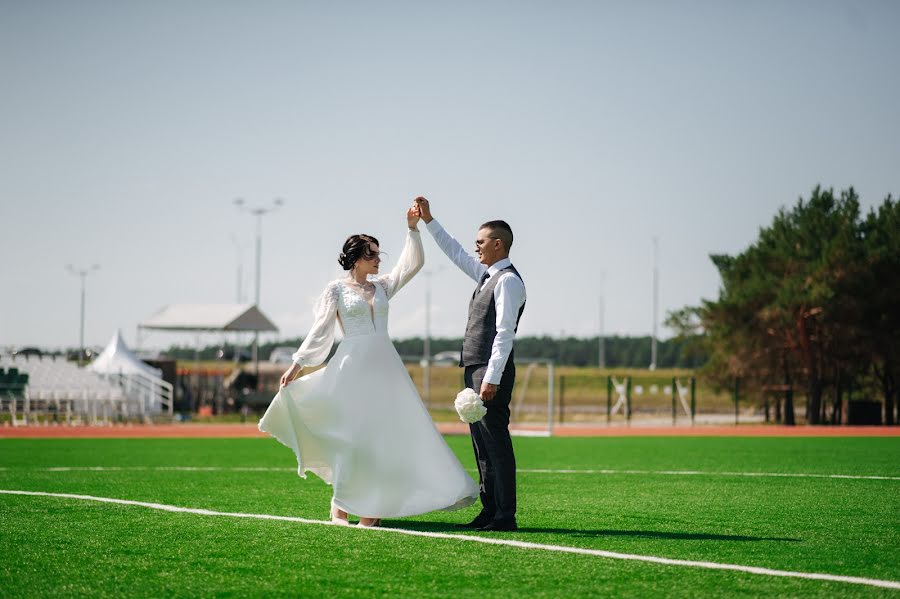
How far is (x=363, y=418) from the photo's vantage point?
8.86m

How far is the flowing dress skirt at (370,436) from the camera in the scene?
8.67 meters

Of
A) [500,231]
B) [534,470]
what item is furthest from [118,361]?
[500,231]

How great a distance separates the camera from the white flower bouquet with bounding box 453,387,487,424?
8.18 meters

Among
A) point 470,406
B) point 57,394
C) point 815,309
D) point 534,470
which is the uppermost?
point 815,309

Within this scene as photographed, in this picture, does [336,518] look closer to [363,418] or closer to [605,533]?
[363,418]

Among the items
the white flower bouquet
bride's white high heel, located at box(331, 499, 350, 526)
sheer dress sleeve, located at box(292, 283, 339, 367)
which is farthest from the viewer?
sheer dress sleeve, located at box(292, 283, 339, 367)

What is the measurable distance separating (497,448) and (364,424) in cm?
103

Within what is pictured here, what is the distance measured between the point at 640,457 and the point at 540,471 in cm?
452

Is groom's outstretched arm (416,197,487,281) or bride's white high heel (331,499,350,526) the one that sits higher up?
groom's outstretched arm (416,197,487,281)

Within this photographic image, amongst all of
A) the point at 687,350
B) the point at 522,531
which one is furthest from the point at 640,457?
the point at 687,350

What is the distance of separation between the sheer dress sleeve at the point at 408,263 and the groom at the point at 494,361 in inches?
29.8

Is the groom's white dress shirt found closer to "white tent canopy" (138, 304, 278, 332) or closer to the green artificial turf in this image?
the green artificial turf

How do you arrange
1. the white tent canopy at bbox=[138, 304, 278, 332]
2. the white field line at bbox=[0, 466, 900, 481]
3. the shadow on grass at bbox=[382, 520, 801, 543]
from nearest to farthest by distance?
the shadow on grass at bbox=[382, 520, 801, 543] < the white field line at bbox=[0, 466, 900, 481] < the white tent canopy at bbox=[138, 304, 278, 332]

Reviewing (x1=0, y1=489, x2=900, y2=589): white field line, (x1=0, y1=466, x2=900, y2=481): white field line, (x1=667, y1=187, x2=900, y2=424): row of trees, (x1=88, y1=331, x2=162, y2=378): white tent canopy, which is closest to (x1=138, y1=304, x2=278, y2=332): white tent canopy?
(x1=88, y1=331, x2=162, y2=378): white tent canopy
